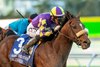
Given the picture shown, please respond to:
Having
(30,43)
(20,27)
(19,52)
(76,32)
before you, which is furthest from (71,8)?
(76,32)

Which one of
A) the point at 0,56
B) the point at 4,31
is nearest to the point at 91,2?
the point at 4,31

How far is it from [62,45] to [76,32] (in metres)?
0.42

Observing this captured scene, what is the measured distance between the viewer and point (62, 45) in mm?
7156

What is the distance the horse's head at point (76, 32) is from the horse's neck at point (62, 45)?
0.10 metres

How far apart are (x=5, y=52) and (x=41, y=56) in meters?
0.90

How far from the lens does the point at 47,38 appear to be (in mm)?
7348

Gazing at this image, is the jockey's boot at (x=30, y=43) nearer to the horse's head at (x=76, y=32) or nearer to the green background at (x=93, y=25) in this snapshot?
the horse's head at (x=76, y=32)

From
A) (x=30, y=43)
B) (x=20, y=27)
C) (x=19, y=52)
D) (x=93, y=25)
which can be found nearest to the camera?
(x=30, y=43)

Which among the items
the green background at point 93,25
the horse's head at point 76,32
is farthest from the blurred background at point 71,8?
the horse's head at point 76,32

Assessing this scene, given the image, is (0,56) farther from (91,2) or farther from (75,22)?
(91,2)

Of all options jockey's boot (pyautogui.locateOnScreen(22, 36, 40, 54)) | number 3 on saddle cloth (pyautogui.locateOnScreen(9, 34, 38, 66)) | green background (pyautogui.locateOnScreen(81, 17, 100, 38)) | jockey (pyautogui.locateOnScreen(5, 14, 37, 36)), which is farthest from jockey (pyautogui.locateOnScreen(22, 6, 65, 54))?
green background (pyautogui.locateOnScreen(81, 17, 100, 38))

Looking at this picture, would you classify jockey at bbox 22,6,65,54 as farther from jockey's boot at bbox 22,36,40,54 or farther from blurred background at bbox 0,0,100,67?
blurred background at bbox 0,0,100,67

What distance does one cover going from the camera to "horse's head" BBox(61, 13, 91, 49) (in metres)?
6.70

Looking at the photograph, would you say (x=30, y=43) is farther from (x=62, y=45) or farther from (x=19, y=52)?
(x=62, y=45)
